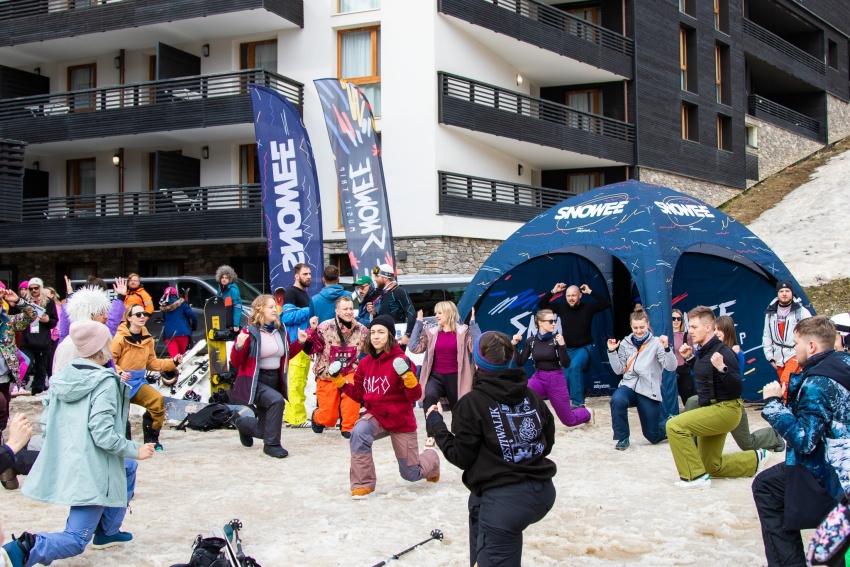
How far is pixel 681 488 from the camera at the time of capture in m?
7.32

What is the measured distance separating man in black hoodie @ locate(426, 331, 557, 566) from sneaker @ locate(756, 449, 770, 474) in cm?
401

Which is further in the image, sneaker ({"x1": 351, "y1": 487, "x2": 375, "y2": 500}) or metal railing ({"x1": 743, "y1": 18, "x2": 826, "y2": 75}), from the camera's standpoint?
metal railing ({"x1": 743, "y1": 18, "x2": 826, "y2": 75})

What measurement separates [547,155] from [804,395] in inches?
877

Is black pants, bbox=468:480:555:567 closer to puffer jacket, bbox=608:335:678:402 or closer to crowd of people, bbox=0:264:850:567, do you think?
crowd of people, bbox=0:264:850:567

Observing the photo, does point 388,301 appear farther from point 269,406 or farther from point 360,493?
point 360,493

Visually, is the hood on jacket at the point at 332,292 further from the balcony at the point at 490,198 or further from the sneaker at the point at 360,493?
the balcony at the point at 490,198

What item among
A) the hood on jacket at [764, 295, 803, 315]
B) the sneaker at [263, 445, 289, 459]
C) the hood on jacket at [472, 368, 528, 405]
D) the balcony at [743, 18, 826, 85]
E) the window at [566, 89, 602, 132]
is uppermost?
the balcony at [743, 18, 826, 85]

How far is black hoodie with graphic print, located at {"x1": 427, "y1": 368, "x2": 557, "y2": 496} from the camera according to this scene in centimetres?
447

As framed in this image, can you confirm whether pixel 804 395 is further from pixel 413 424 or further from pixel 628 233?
pixel 628 233

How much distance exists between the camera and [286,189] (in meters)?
17.6

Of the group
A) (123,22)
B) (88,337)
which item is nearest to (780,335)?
(88,337)

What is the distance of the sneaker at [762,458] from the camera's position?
7857mm

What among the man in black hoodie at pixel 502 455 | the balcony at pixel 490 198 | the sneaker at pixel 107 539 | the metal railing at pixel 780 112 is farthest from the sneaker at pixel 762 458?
the metal railing at pixel 780 112

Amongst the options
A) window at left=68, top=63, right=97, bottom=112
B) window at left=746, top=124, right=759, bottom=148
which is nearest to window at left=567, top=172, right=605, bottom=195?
window at left=746, top=124, right=759, bottom=148
